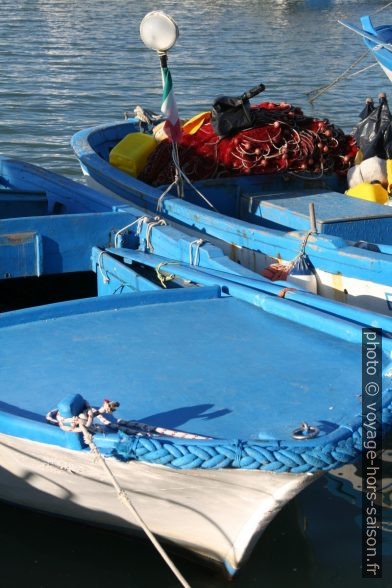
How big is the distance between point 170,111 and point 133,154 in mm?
1220

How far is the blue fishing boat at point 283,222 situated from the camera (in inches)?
267

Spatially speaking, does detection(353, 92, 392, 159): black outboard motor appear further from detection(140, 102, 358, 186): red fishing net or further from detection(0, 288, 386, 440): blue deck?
detection(0, 288, 386, 440): blue deck

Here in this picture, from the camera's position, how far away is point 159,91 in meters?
19.3

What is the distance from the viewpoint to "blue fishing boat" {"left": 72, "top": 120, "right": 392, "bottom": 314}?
6.79 metres

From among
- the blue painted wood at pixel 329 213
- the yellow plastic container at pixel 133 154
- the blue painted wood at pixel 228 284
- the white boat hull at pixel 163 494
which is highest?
the yellow plastic container at pixel 133 154

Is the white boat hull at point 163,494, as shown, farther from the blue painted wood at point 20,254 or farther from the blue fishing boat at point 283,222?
the blue fishing boat at point 283,222

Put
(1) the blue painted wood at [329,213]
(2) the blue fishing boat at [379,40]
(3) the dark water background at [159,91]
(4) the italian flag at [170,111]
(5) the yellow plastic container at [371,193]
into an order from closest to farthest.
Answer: (3) the dark water background at [159,91] → (1) the blue painted wood at [329,213] → (4) the italian flag at [170,111] → (5) the yellow plastic container at [371,193] → (2) the blue fishing boat at [379,40]

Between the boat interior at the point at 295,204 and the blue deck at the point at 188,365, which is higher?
the boat interior at the point at 295,204

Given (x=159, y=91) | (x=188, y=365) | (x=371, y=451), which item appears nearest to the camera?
(x=371, y=451)

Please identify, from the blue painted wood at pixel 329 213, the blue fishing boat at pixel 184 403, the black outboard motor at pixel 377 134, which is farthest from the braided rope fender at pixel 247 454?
the black outboard motor at pixel 377 134

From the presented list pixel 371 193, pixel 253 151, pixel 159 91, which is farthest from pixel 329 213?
pixel 159 91

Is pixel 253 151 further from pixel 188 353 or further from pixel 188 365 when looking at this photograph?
pixel 188 365

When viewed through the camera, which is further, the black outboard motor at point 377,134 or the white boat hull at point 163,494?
the black outboard motor at point 377,134

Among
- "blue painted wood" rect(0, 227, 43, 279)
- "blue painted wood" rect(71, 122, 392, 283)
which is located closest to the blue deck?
"blue painted wood" rect(0, 227, 43, 279)
